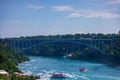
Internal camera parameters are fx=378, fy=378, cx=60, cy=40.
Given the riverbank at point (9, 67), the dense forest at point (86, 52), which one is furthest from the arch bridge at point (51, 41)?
the riverbank at point (9, 67)

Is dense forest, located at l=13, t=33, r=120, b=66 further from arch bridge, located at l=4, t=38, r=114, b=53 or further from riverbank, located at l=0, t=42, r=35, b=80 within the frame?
riverbank, located at l=0, t=42, r=35, b=80

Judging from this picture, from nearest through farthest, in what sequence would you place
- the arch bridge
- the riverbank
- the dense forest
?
the riverbank < the dense forest < the arch bridge

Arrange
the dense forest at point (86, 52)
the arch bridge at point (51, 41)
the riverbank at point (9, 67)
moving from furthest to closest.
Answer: the arch bridge at point (51, 41) → the dense forest at point (86, 52) → the riverbank at point (9, 67)

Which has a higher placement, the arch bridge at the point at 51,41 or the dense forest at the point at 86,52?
the arch bridge at the point at 51,41

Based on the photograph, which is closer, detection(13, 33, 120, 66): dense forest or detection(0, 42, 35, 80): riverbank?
detection(0, 42, 35, 80): riverbank

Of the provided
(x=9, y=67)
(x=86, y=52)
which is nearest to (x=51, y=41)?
(x=86, y=52)

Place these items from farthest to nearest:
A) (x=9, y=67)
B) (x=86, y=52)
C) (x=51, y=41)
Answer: (x=86, y=52), (x=51, y=41), (x=9, y=67)

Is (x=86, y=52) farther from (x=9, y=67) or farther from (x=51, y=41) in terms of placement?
(x=9, y=67)

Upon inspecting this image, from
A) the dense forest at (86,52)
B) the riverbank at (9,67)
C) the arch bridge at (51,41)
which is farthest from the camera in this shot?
the arch bridge at (51,41)

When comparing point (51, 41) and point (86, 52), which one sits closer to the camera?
point (51, 41)

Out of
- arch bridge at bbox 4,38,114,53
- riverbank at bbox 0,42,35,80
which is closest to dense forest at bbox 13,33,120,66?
arch bridge at bbox 4,38,114,53

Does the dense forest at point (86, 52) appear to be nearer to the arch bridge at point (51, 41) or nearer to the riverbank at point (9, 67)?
the arch bridge at point (51, 41)

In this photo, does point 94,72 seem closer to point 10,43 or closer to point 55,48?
point 10,43
